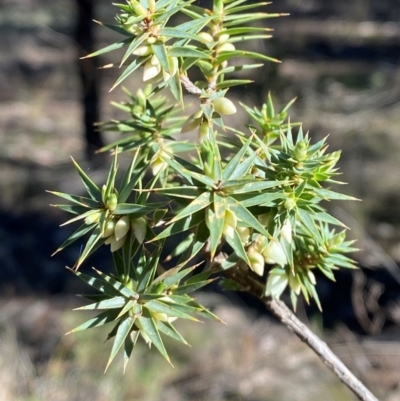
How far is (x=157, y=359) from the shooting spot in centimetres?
341

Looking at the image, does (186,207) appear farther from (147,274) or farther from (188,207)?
(147,274)

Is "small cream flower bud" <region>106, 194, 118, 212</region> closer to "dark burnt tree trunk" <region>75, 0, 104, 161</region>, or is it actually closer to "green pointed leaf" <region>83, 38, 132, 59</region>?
"green pointed leaf" <region>83, 38, 132, 59</region>

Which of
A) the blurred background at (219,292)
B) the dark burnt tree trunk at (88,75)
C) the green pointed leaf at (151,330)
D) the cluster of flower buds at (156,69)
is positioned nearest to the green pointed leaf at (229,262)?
the green pointed leaf at (151,330)

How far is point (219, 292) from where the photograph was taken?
4047 millimetres

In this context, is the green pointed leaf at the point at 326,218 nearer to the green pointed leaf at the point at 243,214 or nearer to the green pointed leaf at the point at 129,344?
the green pointed leaf at the point at 243,214

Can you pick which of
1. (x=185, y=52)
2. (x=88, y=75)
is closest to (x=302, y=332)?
(x=185, y=52)

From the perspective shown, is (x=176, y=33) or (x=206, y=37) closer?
(x=176, y=33)

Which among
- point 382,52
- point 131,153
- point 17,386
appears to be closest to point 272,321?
point 17,386

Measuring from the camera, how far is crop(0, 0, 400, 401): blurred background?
330 cm

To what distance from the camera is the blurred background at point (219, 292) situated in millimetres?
3305

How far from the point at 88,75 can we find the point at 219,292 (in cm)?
210

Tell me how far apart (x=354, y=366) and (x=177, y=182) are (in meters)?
2.96

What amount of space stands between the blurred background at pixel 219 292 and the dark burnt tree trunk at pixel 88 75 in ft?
0.03

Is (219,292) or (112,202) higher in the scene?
(112,202)
